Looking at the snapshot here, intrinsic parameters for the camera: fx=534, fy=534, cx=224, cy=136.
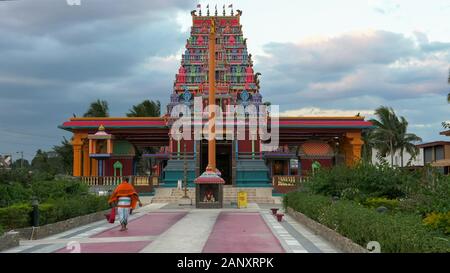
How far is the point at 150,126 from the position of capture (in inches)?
1743

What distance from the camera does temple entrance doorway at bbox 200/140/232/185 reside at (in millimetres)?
44250

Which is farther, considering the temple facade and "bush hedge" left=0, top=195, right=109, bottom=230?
the temple facade

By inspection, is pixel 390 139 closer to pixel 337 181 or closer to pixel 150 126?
pixel 150 126

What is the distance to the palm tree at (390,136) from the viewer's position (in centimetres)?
5568

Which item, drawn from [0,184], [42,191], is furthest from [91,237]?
[42,191]

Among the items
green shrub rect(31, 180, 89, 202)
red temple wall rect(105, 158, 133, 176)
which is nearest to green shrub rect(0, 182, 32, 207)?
green shrub rect(31, 180, 89, 202)

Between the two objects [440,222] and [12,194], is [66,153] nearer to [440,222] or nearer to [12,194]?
[12,194]

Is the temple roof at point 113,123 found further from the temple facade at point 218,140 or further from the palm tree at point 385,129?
the palm tree at point 385,129

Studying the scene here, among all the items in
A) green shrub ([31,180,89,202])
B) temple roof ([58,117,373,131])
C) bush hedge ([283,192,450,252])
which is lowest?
bush hedge ([283,192,450,252])

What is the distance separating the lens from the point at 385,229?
9789 mm

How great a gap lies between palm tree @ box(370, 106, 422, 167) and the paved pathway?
38.9 meters

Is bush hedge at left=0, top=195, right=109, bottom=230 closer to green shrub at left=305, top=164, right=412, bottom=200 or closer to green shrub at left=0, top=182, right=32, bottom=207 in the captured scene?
green shrub at left=0, top=182, right=32, bottom=207

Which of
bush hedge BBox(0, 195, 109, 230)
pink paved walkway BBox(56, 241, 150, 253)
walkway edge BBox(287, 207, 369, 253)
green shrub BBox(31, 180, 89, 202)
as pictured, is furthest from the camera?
green shrub BBox(31, 180, 89, 202)

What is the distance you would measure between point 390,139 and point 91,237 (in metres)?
45.1
